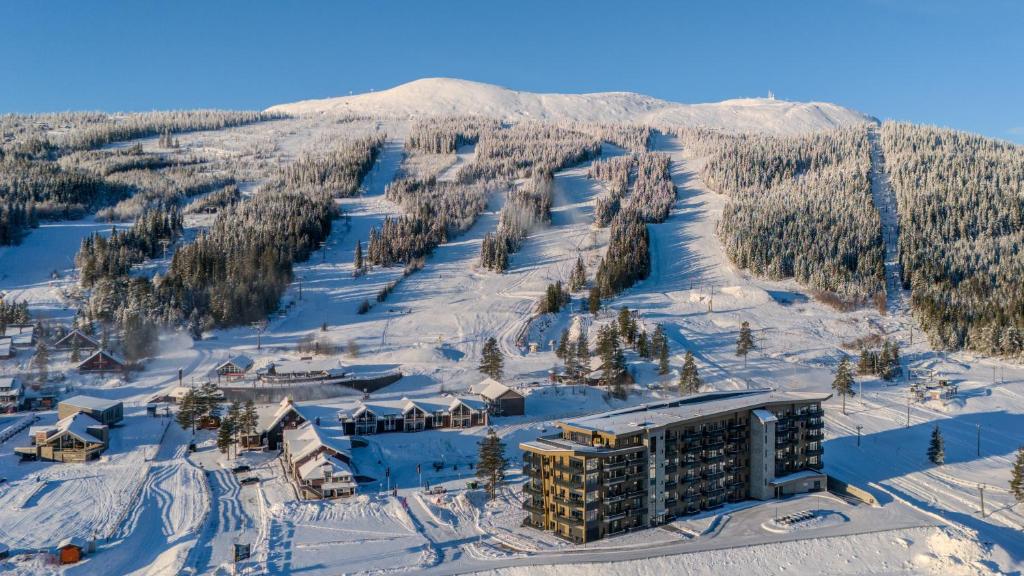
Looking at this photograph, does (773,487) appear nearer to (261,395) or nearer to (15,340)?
(261,395)

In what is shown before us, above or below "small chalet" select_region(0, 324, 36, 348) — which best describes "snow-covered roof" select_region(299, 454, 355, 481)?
below

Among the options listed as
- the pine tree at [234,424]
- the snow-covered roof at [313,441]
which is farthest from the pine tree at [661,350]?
the pine tree at [234,424]

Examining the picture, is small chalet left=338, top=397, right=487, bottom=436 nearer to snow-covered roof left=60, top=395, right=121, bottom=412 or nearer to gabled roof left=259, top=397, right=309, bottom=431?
gabled roof left=259, top=397, right=309, bottom=431

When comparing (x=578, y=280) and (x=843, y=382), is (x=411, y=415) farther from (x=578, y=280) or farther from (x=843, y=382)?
(x=578, y=280)

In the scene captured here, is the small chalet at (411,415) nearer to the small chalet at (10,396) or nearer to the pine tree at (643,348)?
the pine tree at (643,348)

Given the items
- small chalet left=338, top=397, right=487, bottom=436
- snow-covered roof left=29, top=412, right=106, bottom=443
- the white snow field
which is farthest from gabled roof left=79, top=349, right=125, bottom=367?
small chalet left=338, top=397, right=487, bottom=436

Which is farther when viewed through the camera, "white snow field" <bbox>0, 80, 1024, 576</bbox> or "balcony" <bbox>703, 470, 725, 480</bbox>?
"balcony" <bbox>703, 470, 725, 480</bbox>

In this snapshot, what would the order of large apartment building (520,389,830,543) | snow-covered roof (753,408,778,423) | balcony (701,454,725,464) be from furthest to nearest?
1. snow-covered roof (753,408,778,423)
2. balcony (701,454,725,464)
3. large apartment building (520,389,830,543)
